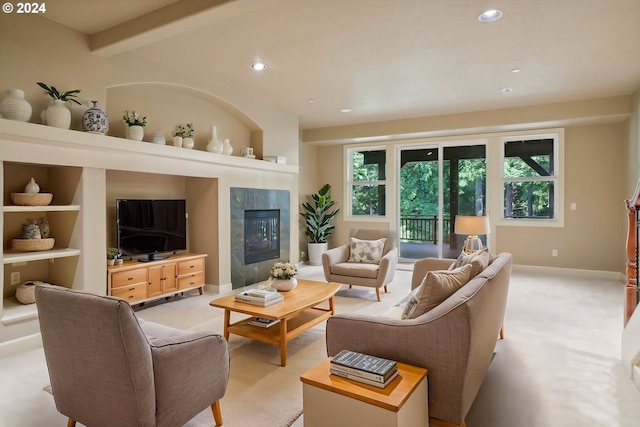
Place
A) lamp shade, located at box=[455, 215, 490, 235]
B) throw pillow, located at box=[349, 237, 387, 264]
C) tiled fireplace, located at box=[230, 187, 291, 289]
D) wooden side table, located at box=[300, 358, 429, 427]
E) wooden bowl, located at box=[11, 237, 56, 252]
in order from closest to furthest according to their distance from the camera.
Result: wooden side table, located at box=[300, 358, 429, 427]
wooden bowl, located at box=[11, 237, 56, 252]
lamp shade, located at box=[455, 215, 490, 235]
throw pillow, located at box=[349, 237, 387, 264]
tiled fireplace, located at box=[230, 187, 291, 289]

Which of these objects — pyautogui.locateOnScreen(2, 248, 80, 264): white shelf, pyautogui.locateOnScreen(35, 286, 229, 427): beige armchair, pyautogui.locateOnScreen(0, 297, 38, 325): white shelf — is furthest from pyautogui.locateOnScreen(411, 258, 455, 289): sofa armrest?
pyautogui.locateOnScreen(0, 297, 38, 325): white shelf

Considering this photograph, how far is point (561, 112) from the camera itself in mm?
5617

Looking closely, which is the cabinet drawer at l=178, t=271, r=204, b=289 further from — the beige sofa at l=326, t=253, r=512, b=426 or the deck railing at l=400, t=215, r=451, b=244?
the deck railing at l=400, t=215, r=451, b=244

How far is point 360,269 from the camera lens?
4730mm

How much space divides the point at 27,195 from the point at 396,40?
140 inches

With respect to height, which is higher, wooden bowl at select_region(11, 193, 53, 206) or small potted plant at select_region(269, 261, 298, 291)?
wooden bowl at select_region(11, 193, 53, 206)

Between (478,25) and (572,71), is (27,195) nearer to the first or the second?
(478,25)

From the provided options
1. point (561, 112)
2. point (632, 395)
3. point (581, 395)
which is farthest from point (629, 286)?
point (561, 112)

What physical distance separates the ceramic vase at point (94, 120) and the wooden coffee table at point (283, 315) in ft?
6.38

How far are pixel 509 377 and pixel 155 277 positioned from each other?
369 centimetres

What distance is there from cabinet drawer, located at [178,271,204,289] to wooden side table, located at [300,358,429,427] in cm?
331

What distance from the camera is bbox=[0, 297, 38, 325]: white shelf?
3.02 meters

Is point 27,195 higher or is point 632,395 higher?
point 27,195

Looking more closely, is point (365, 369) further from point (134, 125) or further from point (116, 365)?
point (134, 125)
